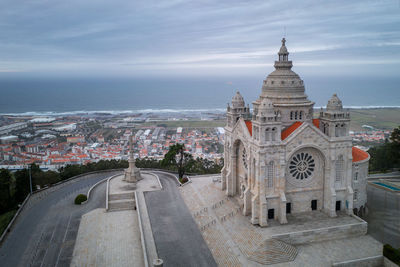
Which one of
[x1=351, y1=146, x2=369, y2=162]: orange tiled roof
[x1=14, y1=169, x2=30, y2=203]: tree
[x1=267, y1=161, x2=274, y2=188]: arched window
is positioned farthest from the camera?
[x1=14, y1=169, x2=30, y2=203]: tree

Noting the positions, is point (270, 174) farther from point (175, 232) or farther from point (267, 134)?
point (175, 232)

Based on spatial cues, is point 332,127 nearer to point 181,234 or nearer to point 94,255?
point 181,234

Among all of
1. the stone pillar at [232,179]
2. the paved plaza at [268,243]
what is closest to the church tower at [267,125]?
the stone pillar at [232,179]

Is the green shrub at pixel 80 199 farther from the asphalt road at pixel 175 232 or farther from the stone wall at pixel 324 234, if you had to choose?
the stone wall at pixel 324 234

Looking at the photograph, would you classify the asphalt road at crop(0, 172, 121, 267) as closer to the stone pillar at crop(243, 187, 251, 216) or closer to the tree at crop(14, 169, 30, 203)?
the tree at crop(14, 169, 30, 203)

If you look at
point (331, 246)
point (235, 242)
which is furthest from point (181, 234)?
point (331, 246)

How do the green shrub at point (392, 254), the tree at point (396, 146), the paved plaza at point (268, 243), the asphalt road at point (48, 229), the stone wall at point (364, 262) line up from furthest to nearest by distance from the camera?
the tree at point (396, 146) → the asphalt road at point (48, 229) → the paved plaza at point (268, 243) → the stone wall at point (364, 262) → the green shrub at point (392, 254)

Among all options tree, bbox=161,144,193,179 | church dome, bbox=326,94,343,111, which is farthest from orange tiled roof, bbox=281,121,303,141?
tree, bbox=161,144,193,179
